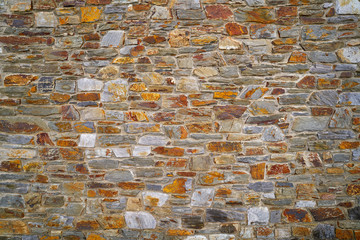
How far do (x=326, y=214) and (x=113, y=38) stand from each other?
2.76m

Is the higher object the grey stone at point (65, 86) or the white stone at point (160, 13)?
the white stone at point (160, 13)

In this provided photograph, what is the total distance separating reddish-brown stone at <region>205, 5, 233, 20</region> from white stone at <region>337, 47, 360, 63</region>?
3.76 ft

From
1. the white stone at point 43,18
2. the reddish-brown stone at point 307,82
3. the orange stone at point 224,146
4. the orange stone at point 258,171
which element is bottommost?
the orange stone at point 258,171

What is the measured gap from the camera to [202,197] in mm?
2207

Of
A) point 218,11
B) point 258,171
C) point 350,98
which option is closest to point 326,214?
point 258,171

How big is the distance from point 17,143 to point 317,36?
3177 millimetres

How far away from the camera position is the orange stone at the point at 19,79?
7.30 feet

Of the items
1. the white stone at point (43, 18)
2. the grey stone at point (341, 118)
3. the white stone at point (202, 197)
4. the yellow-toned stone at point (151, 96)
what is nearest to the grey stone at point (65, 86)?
the white stone at point (43, 18)

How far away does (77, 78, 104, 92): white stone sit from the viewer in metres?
2.20

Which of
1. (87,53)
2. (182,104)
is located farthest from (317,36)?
(87,53)

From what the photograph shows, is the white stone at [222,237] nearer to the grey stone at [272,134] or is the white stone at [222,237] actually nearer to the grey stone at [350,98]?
the grey stone at [272,134]

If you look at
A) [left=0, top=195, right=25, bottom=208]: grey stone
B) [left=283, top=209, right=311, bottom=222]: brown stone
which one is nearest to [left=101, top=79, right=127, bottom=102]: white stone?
[left=0, top=195, right=25, bottom=208]: grey stone

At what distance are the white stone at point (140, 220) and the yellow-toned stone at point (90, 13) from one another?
6.48 ft

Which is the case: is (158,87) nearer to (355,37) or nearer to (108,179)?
(108,179)
